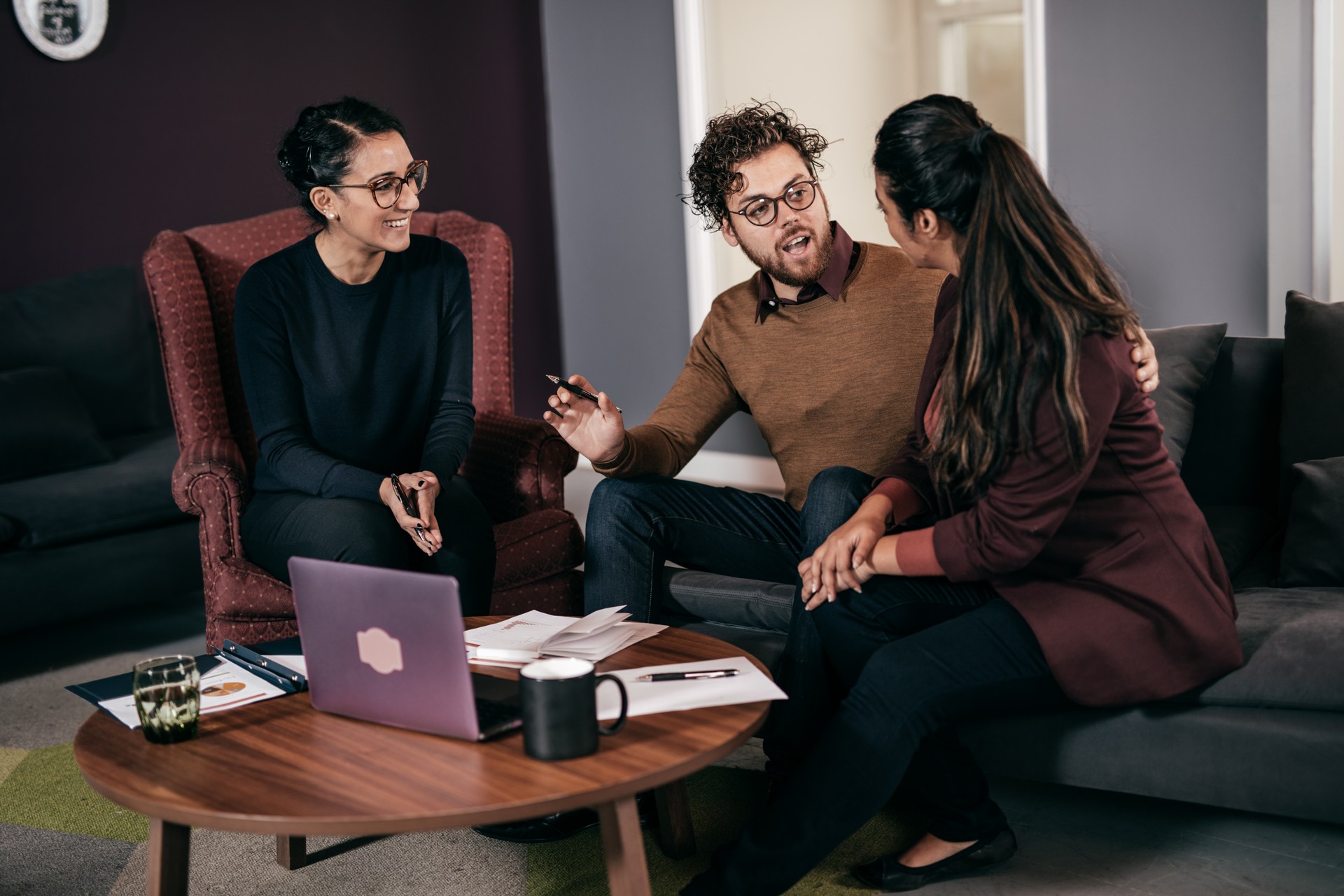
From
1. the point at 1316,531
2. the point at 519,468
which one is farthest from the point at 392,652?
the point at 1316,531

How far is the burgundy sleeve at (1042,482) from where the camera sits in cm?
142

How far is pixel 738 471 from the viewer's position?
4.63 meters

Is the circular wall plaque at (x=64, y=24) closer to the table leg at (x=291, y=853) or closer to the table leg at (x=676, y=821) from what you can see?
the table leg at (x=291, y=853)

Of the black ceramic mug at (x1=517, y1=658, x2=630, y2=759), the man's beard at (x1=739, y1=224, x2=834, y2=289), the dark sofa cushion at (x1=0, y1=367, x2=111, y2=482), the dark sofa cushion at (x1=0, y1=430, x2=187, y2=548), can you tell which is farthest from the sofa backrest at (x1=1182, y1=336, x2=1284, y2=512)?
the dark sofa cushion at (x1=0, y1=367, x2=111, y2=482)

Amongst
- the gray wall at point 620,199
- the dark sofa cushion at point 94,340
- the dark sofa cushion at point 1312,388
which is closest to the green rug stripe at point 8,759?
the dark sofa cushion at point 94,340

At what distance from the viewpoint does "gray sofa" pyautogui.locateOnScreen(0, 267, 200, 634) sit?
281 cm

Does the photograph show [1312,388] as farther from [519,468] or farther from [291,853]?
[291,853]

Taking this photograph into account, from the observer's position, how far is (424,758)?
1233mm

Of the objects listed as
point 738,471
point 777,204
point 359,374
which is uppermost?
point 777,204

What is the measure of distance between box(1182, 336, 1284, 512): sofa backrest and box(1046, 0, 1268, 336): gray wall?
1208mm

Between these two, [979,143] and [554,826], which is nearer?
[979,143]

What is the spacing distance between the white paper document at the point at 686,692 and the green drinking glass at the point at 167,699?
1.48ft

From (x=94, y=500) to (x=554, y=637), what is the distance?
182cm

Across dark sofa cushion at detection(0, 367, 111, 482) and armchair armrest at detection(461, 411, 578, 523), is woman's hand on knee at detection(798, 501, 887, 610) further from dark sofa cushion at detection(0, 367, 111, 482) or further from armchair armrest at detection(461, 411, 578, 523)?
dark sofa cushion at detection(0, 367, 111, 482)
